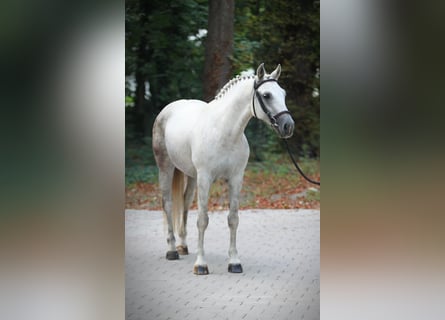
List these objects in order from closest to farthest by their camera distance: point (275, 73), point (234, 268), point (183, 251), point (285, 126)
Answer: point (285, 126) → point (275, 73) → point (234, 268) → point (183, 251)

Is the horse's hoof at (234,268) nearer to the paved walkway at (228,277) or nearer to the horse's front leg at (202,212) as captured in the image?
the paved walkway at (228,277)

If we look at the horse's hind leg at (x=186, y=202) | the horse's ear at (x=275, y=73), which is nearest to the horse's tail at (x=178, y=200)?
the horse's hind leg at (x=186, y=202)

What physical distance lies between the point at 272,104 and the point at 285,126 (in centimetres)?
21

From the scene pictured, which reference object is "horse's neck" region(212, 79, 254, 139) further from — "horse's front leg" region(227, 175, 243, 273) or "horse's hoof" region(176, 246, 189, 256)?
"horse's hoof" region(176, 246, 189, 256)

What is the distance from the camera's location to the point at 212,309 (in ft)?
13.9

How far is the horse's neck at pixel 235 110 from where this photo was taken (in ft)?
15.7

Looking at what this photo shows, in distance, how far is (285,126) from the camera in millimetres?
4434

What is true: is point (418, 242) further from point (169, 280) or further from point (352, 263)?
point (169, 280)

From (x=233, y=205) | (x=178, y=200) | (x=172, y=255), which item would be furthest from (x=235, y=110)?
(x=172, y=255)

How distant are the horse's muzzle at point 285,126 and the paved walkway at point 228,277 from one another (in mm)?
1208

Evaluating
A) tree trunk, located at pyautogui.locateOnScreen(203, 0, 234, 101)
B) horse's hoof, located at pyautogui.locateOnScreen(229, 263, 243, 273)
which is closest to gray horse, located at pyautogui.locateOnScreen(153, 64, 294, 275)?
horse's hoof, located at pyautogui.locateOnScreen(229, 263, 243, 273)

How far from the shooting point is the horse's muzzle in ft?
14.4

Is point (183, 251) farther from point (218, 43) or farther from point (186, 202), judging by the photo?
point (218, 43)

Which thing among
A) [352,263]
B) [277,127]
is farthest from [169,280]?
[352,263]
